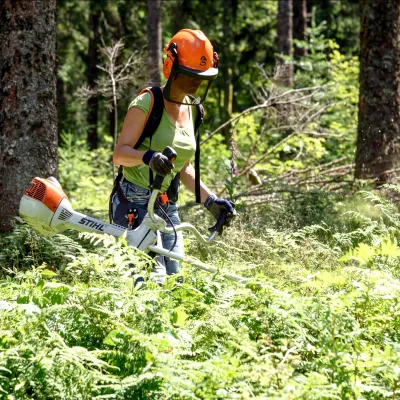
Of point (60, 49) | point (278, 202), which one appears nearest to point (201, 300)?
point (278, 202)

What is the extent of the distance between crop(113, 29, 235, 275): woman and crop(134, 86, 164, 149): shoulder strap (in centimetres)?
3

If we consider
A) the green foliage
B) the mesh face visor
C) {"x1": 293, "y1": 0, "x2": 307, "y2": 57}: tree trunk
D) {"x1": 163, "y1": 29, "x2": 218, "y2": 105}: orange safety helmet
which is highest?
{"x1": 163, "y1": 29, "x2": 218, "y2": 105}: orange safety helmet

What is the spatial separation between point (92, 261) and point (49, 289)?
16.2 inches

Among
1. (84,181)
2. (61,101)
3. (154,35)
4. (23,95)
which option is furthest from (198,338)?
(61,101)

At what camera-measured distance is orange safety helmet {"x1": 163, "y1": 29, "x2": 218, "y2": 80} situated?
187 inches

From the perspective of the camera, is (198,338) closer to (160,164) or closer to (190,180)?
(160,164)

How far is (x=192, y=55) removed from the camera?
4.75 m

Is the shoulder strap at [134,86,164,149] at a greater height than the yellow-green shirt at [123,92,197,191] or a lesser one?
greater

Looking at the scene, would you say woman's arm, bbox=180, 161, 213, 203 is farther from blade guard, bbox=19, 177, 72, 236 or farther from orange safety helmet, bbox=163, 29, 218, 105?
blade guard, bbox=19, 177, 72, 236

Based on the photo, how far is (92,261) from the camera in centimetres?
403

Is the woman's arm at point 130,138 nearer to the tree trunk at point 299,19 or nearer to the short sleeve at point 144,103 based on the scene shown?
the short sleeve at point 144,103

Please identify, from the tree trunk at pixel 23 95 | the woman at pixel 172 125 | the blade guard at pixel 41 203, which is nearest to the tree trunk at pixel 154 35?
the tree trunk at pixel 23 95

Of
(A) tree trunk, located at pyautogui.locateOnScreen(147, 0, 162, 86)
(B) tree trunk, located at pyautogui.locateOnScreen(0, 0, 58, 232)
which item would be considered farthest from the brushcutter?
(A) tree trunk, located at pyautogui.locateOnScreen(147, 0, 162, 86)

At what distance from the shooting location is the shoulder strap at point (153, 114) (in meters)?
4.77
